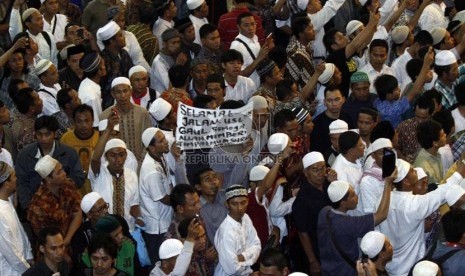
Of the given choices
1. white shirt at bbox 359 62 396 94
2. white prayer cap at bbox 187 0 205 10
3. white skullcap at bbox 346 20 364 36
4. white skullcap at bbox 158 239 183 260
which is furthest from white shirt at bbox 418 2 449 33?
white skullcap at bbox 158 239 183 260

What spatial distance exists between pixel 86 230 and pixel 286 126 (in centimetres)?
226

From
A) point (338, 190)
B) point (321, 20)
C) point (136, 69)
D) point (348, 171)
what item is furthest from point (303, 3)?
point (338, 190)

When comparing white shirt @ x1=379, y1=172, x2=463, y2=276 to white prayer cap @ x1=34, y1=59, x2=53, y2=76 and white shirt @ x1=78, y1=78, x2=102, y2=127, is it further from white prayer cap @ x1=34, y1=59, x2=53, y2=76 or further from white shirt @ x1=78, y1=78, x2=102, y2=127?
white prayer cap @ x1=34, y1=59, x2=53, y2=76

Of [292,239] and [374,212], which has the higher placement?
[374,212]

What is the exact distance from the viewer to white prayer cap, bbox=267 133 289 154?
12.5m

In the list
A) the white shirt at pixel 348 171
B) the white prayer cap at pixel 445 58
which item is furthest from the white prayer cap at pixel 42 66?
the white prayer cap at pixel 445 58

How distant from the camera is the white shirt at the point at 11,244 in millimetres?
11578

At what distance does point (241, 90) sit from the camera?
1448 centimetres

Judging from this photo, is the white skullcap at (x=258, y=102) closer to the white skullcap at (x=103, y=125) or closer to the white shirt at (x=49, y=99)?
the white skullcap at (x=103, y=125)

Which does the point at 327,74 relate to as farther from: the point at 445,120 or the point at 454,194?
the point at 454,194

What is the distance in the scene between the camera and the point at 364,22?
52.5 feet

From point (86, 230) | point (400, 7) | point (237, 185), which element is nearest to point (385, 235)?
point (237, 185)

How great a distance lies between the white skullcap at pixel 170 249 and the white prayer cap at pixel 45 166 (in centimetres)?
134

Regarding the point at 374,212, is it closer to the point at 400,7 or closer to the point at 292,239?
the point at 292,239
